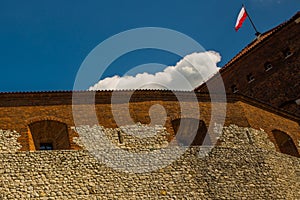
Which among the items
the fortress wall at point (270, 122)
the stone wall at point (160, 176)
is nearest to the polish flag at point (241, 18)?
the fortress wall at point (270, 122)

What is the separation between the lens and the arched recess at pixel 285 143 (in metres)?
18.4

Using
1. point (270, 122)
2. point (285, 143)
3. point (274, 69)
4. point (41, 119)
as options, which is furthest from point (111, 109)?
point (274, 69)

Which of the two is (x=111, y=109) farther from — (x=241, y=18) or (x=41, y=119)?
(x=241, y=18)

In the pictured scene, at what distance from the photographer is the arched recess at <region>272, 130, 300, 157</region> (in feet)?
60.4

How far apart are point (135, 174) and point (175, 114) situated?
343 centimetres

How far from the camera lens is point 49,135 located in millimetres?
15242

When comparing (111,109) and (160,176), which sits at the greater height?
(111,109)

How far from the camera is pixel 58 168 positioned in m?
13.1

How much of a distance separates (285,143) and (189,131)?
15.5ft

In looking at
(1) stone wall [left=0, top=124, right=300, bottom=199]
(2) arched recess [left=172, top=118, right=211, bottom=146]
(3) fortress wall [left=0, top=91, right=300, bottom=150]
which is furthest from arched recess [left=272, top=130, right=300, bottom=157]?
(2) arched recess [left=172, top=118, right=211, bottom=146]

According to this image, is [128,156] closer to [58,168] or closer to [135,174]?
[135,174]

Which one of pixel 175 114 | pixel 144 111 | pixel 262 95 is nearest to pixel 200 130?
pixel 175 114

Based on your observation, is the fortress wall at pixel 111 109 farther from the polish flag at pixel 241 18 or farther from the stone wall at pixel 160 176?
the polish flag at pixel 241 18

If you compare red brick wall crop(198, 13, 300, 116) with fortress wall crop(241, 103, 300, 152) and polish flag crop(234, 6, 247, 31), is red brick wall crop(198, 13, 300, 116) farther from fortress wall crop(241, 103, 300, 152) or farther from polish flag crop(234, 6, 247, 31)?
fortress wall crop(241, 103, 300, 152)
